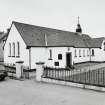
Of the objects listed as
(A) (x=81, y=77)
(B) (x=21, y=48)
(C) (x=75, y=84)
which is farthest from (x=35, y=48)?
(C) (x=75, y=84)

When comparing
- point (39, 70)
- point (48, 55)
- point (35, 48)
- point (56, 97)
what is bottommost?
point (56, 97)

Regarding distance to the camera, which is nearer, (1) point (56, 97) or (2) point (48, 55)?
(1) point (56, 97)

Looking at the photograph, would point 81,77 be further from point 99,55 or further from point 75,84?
point 99,55

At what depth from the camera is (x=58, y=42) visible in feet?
67.1

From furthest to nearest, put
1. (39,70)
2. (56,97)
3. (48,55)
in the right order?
(48,55)
(39,70)
(56,97)

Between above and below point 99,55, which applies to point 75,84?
below

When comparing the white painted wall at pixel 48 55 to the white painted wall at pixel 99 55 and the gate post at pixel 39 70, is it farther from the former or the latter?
the white painted wall at pixel 99 55

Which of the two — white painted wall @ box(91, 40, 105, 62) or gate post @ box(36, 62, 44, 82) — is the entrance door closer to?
gate post @ box(36, 62, 44, 82)

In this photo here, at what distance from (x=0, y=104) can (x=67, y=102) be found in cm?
385

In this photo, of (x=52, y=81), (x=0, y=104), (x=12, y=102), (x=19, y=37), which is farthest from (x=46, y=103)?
(x=19, y=37)

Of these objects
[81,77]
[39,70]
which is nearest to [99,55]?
[81,77]

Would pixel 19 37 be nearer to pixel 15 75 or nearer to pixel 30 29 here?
pixel 30 29

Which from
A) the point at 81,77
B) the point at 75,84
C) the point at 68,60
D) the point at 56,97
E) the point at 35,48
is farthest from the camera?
the point at 68,60

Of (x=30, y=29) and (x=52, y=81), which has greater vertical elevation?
(x=30, y=29)
